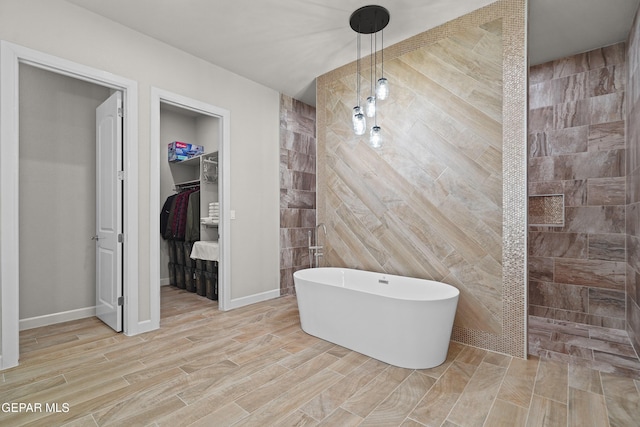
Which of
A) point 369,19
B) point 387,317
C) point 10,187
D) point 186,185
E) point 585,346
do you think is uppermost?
point 369,19

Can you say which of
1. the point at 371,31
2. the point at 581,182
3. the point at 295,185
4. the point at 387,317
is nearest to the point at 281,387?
the point at 387,317

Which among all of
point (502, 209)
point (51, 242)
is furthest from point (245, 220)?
point (502, 209)

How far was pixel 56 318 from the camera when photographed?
3.24 metres

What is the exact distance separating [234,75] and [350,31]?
5.08 feet

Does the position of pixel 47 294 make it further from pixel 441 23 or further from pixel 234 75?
pixel 441 23

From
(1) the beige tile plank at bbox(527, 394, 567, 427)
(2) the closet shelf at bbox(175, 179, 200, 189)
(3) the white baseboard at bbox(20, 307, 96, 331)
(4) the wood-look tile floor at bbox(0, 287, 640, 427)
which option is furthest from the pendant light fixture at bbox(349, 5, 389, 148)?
(3) the white baseboard at bbox(20, 307, 96, 331)

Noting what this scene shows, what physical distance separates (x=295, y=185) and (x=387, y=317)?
2608 millimetres

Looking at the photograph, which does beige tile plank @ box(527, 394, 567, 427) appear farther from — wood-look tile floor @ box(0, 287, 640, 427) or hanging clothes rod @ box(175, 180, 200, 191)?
hanging clothes rod @ box(175, 180, 200, 191)

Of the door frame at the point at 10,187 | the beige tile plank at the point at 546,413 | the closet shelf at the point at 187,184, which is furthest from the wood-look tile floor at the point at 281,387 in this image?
the closet shelf at the point at 187,184

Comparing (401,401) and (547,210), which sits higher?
(547,210)

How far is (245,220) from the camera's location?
12.8 feet

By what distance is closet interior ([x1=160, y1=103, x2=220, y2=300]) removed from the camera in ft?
13.9

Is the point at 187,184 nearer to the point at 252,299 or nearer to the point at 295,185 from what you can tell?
the point at 295,185

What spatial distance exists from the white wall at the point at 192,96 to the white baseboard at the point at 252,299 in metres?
0.05
